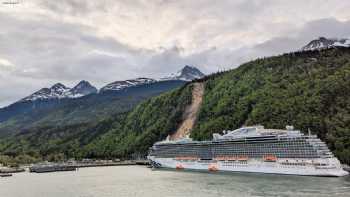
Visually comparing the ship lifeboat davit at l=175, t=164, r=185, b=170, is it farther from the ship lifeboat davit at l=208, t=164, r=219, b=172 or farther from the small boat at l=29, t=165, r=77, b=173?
the small boat at l=29, t=165, r=77, b=173

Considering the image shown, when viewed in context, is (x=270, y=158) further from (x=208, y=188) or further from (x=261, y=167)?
(x=208, y=188)

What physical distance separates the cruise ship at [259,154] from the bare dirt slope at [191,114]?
4512cm

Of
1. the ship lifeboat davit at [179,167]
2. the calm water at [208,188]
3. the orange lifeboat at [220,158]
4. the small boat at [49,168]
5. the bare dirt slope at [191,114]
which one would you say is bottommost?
the calm water at [208,188]

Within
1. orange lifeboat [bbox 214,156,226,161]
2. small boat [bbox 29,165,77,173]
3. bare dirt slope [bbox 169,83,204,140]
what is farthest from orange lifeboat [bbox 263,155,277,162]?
bare dirt slope [bbox 169,83,204,140]

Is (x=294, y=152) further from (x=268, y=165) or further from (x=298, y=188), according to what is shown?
(x=298, y=188)

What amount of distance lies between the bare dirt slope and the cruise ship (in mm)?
45125

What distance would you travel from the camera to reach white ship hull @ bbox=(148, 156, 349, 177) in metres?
75.6

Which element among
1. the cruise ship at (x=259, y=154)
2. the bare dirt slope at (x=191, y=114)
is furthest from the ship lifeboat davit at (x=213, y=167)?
the bare dirt slope at (x=191, y=114)

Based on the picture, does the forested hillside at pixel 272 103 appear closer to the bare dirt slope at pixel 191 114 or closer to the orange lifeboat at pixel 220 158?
the bare dirt slope at pixel 191 114

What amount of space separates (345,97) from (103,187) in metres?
68.4

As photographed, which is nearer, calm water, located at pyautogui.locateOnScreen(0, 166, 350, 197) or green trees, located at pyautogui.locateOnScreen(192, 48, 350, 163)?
calm water, located at pyautogui.locateOnScreen(0, 166, 350, 197)

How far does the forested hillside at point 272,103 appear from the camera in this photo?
11069 centimetres

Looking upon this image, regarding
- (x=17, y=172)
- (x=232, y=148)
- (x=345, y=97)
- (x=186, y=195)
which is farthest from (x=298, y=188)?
(x=17, y=172)

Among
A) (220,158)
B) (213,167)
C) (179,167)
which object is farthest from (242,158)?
(179,167)
